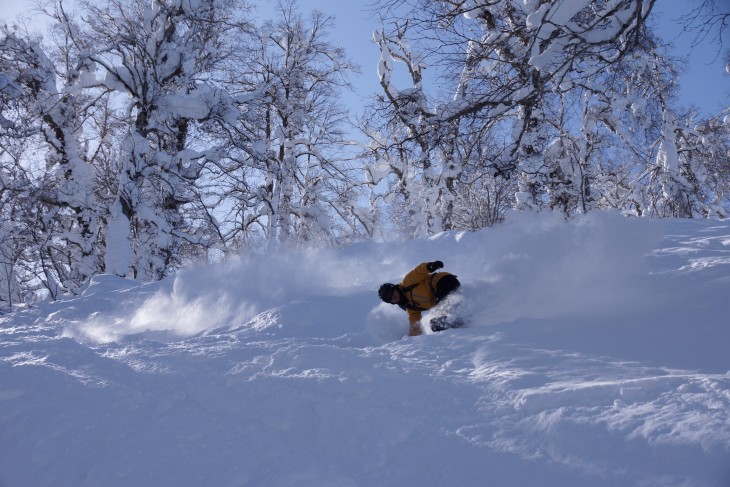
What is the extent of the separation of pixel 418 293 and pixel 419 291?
0.03 meters

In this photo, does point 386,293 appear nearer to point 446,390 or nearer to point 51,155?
point 446,390

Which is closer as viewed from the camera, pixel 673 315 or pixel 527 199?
pixel 673 315

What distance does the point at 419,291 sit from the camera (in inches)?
221

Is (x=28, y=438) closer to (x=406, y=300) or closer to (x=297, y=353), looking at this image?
(x=297, y=353)

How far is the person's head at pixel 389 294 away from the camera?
219 inches

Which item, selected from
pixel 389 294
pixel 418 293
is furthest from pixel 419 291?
pixel 389 294

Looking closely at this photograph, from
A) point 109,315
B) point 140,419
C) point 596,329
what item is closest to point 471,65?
point 596,329

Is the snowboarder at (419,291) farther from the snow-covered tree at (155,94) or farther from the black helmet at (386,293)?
the snow-covered tree at (155,94)

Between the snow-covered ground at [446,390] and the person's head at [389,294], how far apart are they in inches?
15.4

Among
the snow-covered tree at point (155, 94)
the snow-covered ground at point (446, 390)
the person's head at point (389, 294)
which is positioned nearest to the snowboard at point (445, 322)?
the snow-covered ground at point (446, 390)

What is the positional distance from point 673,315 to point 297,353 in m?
2.96

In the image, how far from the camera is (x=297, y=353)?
3883mm

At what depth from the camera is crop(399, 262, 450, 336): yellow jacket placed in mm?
5578

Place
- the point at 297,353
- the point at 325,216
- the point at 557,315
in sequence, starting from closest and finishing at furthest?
the point at 297,353 < the point at 557,315 < the point at 325,216
